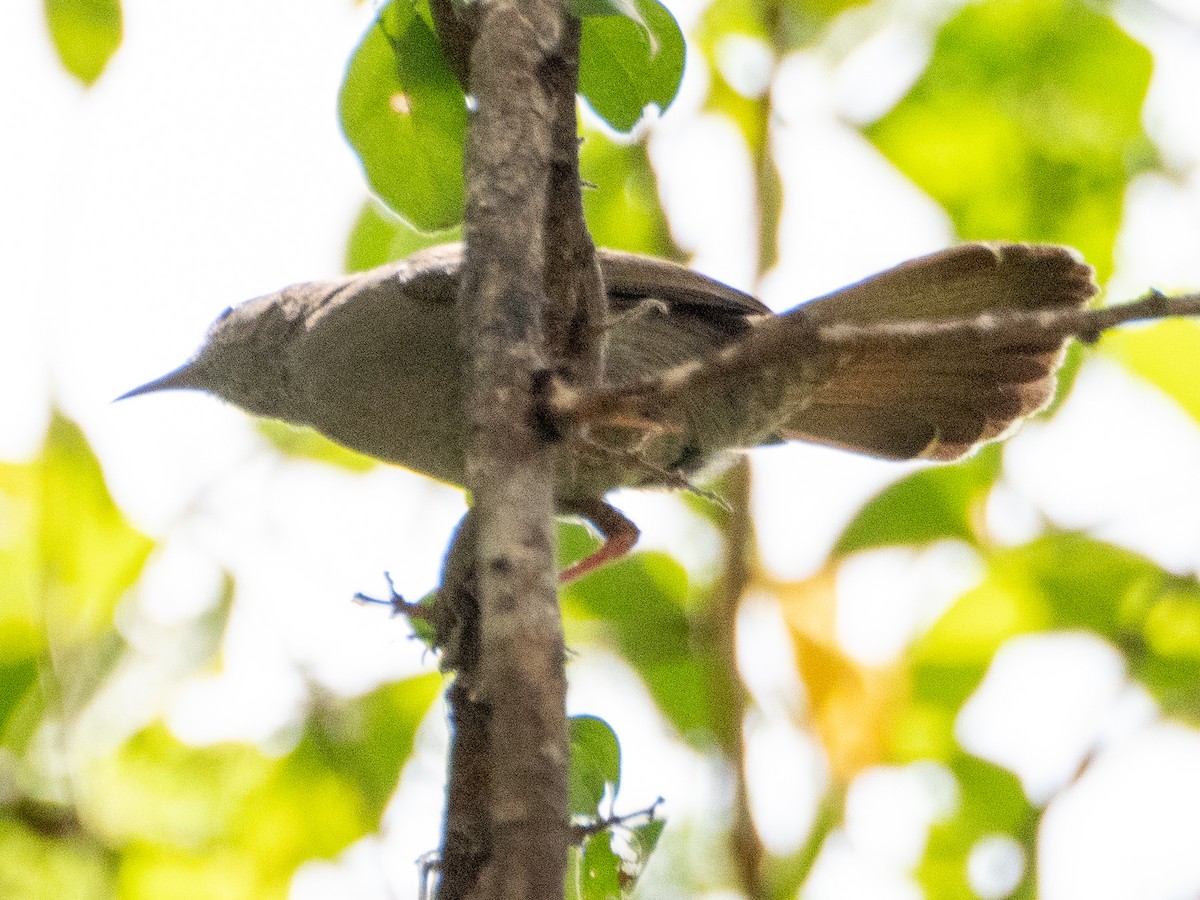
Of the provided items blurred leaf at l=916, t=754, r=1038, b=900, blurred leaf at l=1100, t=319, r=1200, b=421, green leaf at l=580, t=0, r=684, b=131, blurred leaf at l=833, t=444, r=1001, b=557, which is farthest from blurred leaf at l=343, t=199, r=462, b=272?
blurred leaf at l=916, t=754, r=1038, b=900

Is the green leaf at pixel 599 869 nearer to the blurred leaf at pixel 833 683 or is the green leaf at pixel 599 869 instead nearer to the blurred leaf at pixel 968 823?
the blurred leaf at pixel 833 683

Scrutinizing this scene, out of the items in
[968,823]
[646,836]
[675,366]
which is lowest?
[968,823]

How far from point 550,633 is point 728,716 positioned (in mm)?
3340

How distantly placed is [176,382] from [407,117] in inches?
108

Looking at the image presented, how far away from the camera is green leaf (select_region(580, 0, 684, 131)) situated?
289 cm

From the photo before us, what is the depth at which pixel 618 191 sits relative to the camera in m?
5.58

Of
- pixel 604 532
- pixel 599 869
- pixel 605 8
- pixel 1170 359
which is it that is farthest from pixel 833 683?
pixel 605 8

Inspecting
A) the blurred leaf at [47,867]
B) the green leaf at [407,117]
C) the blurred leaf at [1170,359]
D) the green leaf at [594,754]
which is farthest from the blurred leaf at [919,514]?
the blurred leaf at [47,867]

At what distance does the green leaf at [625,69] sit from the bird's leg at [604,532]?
1.75m

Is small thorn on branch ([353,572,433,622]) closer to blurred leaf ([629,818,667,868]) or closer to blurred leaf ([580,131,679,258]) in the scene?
blurred leaf ([629,818,667,868])

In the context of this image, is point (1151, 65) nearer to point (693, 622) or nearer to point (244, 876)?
point (693, 622)

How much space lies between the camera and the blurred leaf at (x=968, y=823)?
5.10 meters

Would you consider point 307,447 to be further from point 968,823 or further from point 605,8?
point 605,8

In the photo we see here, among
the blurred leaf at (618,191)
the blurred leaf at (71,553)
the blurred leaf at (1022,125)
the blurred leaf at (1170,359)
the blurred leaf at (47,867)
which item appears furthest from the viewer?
the blurred leaf at (618,191)
